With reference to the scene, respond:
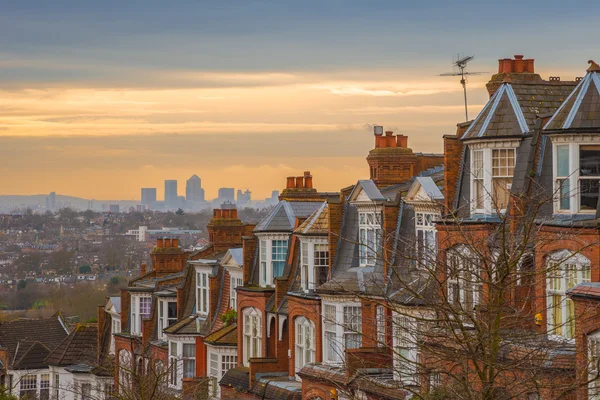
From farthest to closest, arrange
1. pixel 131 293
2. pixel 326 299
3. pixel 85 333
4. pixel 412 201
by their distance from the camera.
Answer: pixel 85 333
pixel 131 293
pixel 326 299
pixel 412 201

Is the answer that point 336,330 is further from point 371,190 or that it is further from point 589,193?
point 589,193

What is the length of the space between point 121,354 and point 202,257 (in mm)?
8605

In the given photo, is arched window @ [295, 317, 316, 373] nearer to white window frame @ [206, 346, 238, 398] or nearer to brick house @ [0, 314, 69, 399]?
white window frame @ [206, 346, 238, 398]

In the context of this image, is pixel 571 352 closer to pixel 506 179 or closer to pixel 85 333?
pixel 506 179

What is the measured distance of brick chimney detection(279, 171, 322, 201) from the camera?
53.1 m

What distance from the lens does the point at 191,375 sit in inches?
2180

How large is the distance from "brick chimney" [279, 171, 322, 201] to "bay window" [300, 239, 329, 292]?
315 inches

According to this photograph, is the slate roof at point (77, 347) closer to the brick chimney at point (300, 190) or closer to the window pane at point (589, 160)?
the brick chimney at point (300, 190)

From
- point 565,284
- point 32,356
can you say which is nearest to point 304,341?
point 565,284

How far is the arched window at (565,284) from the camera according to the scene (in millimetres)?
28844

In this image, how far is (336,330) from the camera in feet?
136

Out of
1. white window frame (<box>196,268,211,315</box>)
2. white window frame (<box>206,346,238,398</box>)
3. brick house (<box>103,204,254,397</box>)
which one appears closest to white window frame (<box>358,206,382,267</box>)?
brick house (<box>103,204,254,397</box>)

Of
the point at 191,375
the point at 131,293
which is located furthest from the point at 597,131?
the point at 131,293

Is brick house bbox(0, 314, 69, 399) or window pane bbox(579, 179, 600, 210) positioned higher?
window pane bbox(579, 179, 600, 210)
